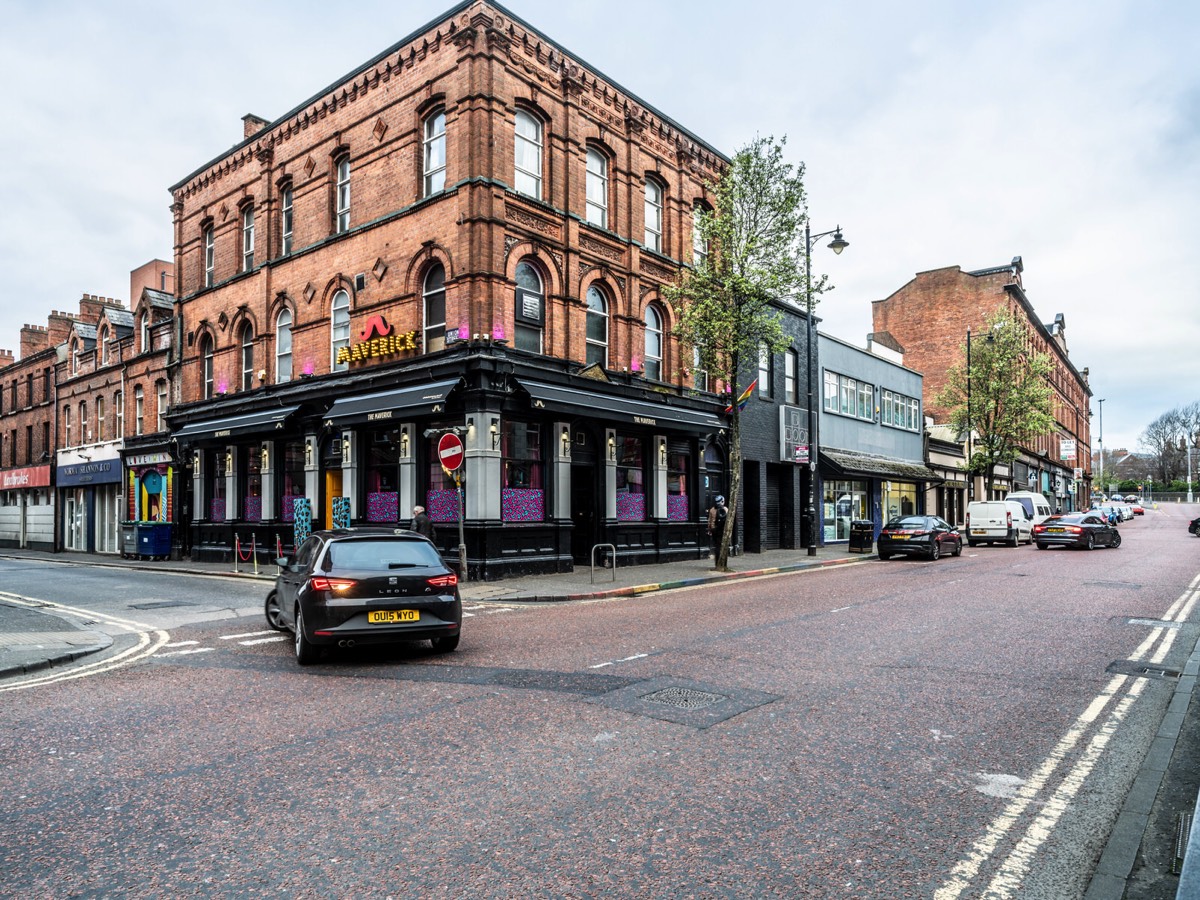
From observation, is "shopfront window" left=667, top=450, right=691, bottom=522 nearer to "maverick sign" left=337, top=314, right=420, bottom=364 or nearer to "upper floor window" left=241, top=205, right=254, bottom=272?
"maverick sign" left=337, top=314, right=420, bottom=364

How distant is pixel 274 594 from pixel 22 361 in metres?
39.0

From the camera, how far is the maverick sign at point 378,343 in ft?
64.4

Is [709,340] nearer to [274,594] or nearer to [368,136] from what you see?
[368,136]

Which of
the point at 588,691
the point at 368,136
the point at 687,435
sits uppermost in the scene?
the point at 368,136

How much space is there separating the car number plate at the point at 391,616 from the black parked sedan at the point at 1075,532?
27.5 m

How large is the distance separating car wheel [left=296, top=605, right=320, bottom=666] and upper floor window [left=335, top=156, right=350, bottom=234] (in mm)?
16320

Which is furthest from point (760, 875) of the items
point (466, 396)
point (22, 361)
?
point (22, 361)

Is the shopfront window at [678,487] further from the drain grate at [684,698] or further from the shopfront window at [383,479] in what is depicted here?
the drain grate at [684,698]

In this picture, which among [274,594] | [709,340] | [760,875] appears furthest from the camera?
[709,340]

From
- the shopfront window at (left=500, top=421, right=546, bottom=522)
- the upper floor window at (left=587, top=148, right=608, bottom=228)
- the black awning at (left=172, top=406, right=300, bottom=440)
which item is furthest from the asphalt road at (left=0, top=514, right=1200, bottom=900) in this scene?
the upper floor window at (left=587, top=148, right=608, bottom=228)

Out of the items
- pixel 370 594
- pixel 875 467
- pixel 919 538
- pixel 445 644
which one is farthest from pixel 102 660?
pixel 875 467

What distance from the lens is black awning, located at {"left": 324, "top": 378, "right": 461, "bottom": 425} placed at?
57.8 feet

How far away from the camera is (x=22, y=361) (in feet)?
132

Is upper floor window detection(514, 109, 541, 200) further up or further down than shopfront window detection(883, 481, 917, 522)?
further up
